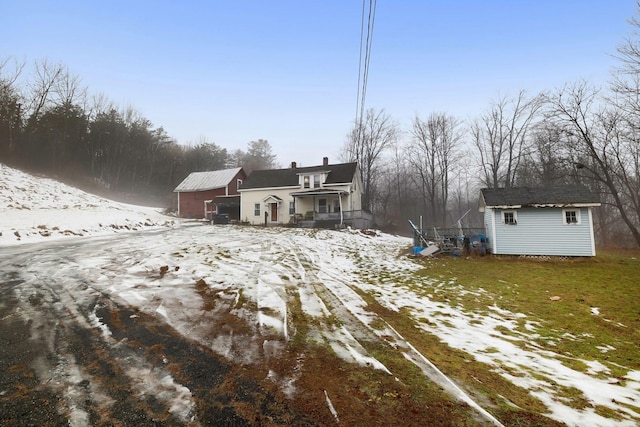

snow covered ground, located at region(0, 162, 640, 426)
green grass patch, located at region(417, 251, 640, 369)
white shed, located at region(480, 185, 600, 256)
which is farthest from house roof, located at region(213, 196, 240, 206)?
white shed, located at region(480, 185, 600, 256)

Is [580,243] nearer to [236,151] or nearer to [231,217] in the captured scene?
[231,217]

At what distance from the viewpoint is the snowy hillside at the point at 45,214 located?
13828 millimetres

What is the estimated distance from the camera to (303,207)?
1075 inches

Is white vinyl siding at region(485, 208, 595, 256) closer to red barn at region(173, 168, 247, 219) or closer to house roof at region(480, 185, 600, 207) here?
house roof at region(480, 185, 600, 207)

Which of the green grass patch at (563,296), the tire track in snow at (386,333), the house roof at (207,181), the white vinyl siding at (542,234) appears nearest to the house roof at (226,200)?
the house roof at (207,181)

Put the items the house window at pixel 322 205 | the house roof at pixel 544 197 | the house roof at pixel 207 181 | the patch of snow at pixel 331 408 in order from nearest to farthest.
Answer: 1. the patch of snow at pixel 331 408
2. the house roof at pixel 544 197
3. the house window at pixel 322 205
4. the house roof at pixel 207 181

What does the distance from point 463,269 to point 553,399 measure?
8911 mm

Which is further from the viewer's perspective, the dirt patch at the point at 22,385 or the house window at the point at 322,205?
the house window at the point at 322,205

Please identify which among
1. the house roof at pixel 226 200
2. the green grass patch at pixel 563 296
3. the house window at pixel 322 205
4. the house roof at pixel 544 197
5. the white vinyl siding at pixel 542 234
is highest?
the house roof at pixel 226 200

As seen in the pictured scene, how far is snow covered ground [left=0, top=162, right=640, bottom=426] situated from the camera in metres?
3.24

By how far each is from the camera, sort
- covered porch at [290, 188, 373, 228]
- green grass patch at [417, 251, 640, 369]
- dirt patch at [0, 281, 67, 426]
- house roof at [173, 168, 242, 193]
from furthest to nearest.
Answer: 1. house roof at [173, 168, 242, 193]
2. covered porch at [290, 188, 373, 228]
3. green grass patch at [417, 251, 640, 369]
4. dirt patch at [0, 281, 67, 426]

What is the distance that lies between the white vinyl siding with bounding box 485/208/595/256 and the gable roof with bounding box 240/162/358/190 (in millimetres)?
14205

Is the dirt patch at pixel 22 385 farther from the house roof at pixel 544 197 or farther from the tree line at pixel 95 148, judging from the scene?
the tree line at pixel 95 148

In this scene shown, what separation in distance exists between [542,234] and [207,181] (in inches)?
1324
